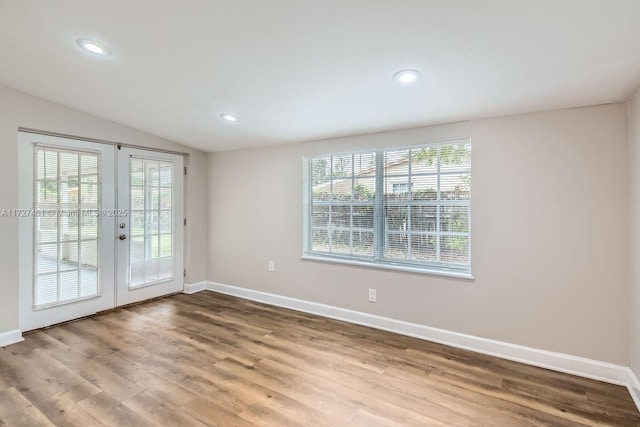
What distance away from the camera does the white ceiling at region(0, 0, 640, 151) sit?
1.62m

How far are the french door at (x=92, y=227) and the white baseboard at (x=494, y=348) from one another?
1.84 metres

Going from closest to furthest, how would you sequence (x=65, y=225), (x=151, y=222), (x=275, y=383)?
(x=275, y=383)
(x=65, y=225)
(x=151, y=222)

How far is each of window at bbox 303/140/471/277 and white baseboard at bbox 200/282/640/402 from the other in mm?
551

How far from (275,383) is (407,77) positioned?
230 centimetres

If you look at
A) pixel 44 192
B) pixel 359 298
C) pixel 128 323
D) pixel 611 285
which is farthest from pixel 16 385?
pixel 611 285

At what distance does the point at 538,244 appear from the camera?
255 centimetres

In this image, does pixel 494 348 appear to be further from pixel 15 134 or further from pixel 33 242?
pixel 15 134

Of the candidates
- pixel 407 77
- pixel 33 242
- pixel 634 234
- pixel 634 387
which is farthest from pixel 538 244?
pixel 33 242

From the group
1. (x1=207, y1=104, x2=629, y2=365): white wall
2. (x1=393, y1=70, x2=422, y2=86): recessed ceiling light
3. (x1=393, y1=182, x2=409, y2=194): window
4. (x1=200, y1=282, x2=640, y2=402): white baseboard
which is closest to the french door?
(x1=200, y1=282, x2=640, y2=402): white baseboard

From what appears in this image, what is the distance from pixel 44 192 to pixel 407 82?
3556mm

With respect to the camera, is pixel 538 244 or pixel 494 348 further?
pixel 494 348

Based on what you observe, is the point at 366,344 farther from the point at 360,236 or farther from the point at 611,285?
the point at 611,285

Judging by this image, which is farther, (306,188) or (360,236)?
(306,188)

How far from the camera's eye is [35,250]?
10.4 ft
